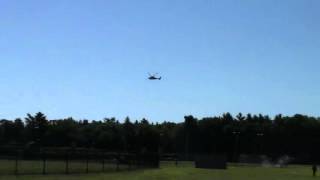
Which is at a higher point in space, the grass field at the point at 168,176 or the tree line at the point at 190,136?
the tree line at the point at 190,136

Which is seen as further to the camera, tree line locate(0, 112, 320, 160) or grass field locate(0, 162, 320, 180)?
tree line locate(0, 112, 320, 160)

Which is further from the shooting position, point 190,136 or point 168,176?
point 190,136

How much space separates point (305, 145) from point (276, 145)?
786cm

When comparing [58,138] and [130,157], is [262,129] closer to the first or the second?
[58,138]

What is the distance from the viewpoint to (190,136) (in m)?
178

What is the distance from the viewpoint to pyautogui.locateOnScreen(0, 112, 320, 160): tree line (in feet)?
541

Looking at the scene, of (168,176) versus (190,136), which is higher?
(190,136)

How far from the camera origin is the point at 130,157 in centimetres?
6562

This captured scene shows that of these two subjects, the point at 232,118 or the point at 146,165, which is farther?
the point at 232,118

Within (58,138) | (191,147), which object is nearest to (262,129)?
(191,147)

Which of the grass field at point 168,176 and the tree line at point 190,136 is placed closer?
the grass field at point 168,176

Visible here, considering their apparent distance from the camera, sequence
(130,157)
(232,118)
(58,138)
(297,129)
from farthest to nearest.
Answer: (232,118) < (297,129) < (58,138) < (130,157)

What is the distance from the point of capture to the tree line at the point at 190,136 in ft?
541

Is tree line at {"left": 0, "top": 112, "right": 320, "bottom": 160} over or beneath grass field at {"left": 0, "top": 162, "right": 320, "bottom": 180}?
over
